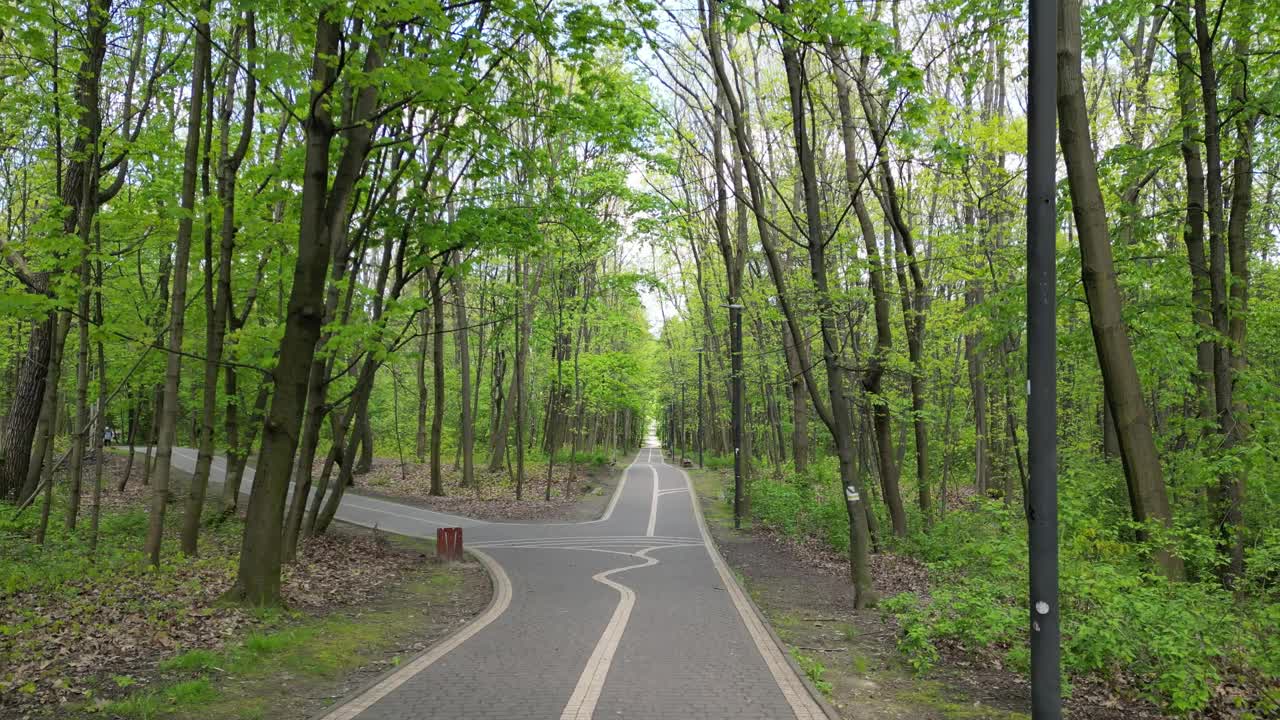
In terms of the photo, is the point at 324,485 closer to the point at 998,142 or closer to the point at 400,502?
the point at 400,502

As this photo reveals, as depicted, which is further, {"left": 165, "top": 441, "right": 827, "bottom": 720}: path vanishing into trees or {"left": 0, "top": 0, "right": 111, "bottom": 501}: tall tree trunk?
{"left": 0, "top": 0, "right": 111, "bottom": 501}: tall tree trunk

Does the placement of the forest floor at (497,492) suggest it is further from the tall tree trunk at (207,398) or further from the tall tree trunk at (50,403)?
the tall tree trunk at (207,398)

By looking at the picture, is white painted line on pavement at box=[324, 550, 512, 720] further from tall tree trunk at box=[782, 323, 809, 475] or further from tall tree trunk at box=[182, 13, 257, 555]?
tall tree trunk at box=[782, 323, 809, 475]

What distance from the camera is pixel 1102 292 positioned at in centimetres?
813

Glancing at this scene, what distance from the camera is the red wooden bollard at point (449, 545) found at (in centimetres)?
1611

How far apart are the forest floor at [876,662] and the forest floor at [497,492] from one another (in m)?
12.8

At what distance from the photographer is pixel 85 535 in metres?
15.1

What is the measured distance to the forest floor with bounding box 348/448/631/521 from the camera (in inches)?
1079

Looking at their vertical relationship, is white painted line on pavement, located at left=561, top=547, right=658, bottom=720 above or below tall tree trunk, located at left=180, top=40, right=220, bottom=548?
below

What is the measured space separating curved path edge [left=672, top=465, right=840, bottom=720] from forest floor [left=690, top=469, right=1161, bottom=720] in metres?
0.16

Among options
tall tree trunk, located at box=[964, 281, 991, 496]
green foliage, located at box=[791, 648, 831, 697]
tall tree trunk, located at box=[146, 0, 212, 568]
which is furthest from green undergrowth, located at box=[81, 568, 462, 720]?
tall tree trunk, located at box=[964, 281, 991, 496]

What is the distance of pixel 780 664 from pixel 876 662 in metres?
1.20

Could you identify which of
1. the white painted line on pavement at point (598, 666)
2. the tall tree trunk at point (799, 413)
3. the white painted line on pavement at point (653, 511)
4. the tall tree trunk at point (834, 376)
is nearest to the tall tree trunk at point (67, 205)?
the white painted line on pavement at point (598, 666)

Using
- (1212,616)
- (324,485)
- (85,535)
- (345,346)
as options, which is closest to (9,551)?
(85,535)
